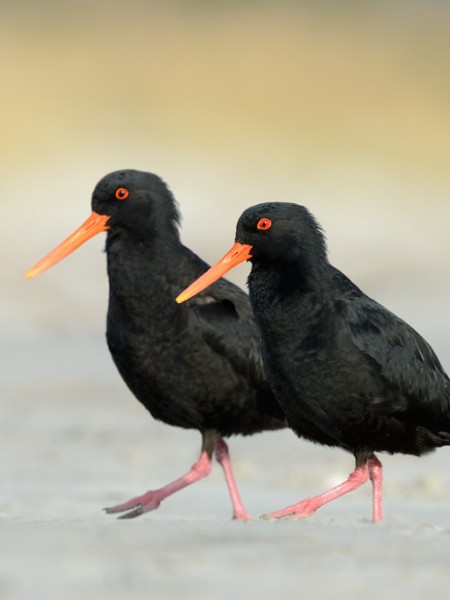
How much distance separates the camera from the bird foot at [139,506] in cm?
788

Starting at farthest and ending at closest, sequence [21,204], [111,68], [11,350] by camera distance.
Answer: [111,68]
[21,204]
[11,350]

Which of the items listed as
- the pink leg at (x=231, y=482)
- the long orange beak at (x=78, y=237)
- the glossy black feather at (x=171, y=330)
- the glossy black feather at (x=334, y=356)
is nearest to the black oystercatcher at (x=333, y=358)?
the glossy black feather at (x=334, y=356)

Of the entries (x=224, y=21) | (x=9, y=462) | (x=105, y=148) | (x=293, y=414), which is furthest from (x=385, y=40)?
(x=293, y=414)

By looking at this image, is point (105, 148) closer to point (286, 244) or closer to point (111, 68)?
point (111, 68)

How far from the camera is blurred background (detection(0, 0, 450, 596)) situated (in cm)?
1183

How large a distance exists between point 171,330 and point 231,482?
0.91 m

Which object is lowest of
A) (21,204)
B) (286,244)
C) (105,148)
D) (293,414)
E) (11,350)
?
(293,414)

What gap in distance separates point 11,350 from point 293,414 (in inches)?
364

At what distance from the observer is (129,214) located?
8398 mm

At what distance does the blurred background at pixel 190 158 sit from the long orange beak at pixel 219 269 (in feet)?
4.45

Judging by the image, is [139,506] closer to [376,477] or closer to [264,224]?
[376,477]

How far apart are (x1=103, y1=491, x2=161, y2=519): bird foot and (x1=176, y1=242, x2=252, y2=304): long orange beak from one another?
95 centimetres

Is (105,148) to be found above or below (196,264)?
above

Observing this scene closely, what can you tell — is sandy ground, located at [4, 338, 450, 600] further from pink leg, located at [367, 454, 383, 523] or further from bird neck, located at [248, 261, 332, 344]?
bird neck, located at [248, 261, 332, 344]
